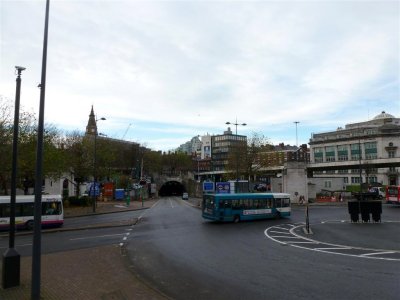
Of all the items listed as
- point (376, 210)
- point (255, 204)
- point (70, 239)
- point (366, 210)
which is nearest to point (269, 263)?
point (70, 239)

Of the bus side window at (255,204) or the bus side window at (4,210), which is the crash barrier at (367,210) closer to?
the bus side window at (255,204)

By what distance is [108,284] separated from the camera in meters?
12.7

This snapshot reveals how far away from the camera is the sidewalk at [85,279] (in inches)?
445

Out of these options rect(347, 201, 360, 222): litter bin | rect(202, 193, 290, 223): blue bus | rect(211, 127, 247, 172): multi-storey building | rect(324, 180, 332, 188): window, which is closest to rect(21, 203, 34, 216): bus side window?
rect(202, 193, 290, 223): blue bus

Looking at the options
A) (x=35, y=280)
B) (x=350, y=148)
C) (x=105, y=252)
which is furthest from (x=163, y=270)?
(x=350, y=148)

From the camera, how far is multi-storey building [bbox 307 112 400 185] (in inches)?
4220

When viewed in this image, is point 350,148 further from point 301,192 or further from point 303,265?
point 303,265

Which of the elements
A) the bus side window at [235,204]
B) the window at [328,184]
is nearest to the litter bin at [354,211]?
the bus side window at [235,204]

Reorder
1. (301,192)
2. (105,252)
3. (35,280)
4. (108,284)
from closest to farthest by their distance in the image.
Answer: (35,280)
(108,284)
(105,252)
(301,192)

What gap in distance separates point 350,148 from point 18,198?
343ft

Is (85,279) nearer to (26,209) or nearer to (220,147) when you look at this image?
(26,209)

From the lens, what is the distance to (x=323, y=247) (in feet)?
68.2

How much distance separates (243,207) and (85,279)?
24124 millimetres

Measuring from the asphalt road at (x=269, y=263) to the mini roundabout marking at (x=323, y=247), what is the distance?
0.14 ft
